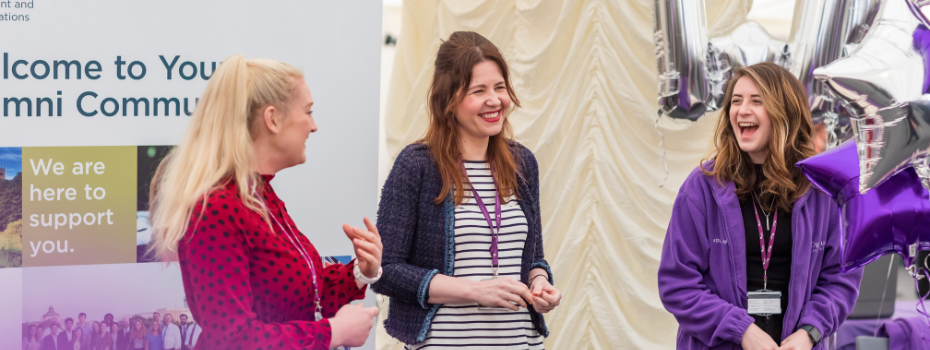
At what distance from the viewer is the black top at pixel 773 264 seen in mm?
1994

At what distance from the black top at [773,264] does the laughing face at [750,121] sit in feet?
0.61

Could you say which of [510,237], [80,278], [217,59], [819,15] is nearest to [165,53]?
[217,59]

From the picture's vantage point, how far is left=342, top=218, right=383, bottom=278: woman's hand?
153 centimetres

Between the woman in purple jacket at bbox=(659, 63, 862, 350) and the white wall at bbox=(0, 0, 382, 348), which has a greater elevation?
the white wall at bbox=(0, 0, 382, 348)

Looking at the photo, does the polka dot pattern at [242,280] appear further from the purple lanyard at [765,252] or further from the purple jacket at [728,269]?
the purple lanyard at [765,252]

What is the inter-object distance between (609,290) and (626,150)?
2.11 feet

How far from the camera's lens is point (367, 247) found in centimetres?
154

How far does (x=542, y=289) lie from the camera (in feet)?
6.34

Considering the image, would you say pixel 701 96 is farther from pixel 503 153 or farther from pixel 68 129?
pixel 68 129

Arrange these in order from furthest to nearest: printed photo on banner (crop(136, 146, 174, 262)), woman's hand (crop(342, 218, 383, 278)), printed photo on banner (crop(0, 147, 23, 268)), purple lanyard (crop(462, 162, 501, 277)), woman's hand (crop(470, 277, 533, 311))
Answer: printed photo on banner (crop(136, 146, 174, 262)) < printed photo on banner (crop(0, 147, 23, 268)) < purple lanyard (crop(462, 162, 501, 277)) < woman's hand (crop(470, 277, 533, 311)) < woman's hand (crop(342, 218, 383, 278))

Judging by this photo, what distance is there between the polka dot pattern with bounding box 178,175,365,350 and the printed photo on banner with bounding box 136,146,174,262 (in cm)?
98

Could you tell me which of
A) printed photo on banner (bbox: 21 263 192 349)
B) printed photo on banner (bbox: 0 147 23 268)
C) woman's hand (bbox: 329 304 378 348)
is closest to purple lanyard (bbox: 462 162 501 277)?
woman's hand (bbox: 329 304 378 348)

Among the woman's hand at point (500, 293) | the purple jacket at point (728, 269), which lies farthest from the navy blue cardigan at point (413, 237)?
the purple jacket at point (728, 269)

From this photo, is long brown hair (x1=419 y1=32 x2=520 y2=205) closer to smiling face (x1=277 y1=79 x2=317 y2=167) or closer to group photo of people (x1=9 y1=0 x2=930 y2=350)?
group photo of people (x1=9 y1=0 x2=930 y2=350)
